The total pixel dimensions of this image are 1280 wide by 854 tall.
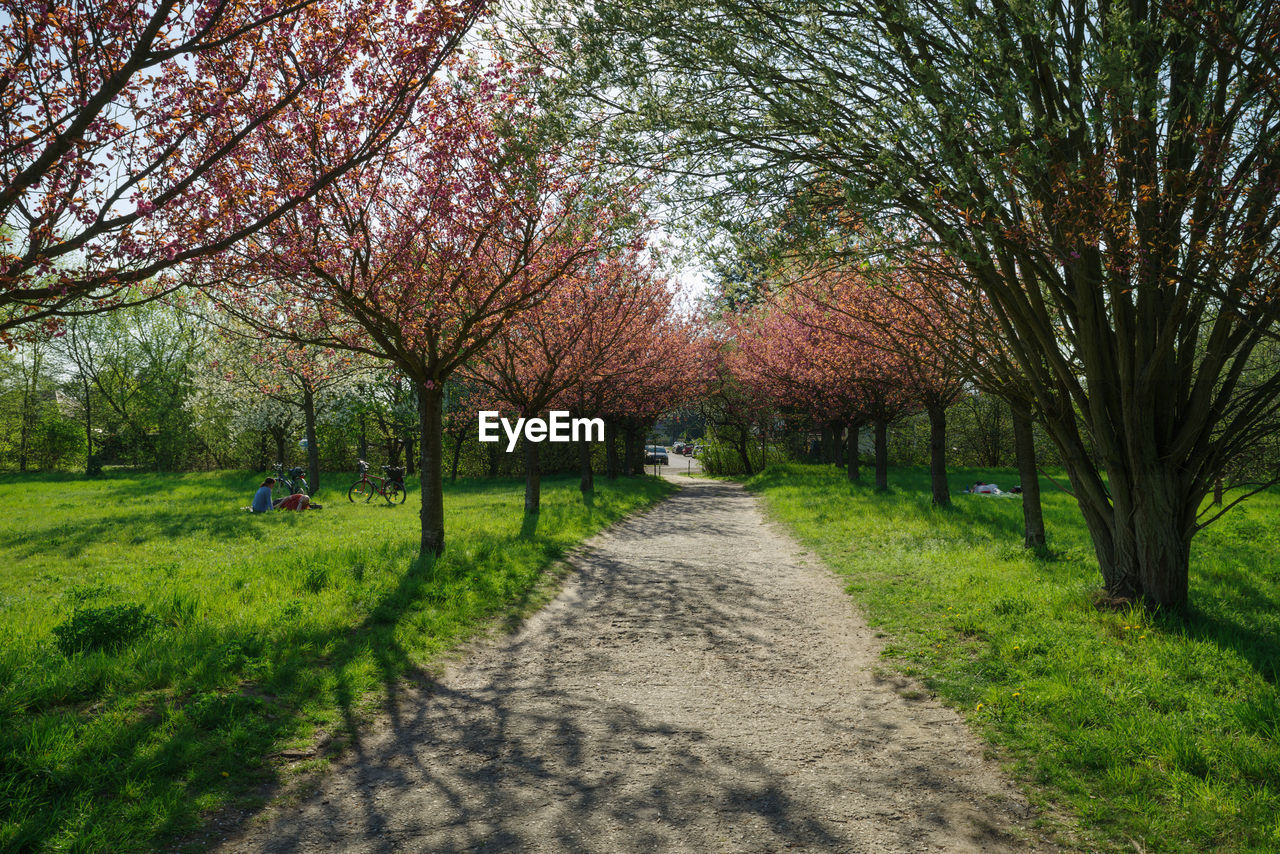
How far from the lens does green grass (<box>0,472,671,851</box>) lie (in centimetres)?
390

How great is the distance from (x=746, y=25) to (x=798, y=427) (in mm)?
31548

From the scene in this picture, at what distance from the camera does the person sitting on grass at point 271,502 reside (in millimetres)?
17875

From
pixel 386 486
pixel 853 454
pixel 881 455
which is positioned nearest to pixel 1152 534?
pixel 881 455

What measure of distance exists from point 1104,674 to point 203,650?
7534 mm

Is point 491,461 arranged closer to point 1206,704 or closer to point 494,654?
point 494,654

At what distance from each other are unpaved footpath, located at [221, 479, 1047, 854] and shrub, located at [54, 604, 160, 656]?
2.67 metres

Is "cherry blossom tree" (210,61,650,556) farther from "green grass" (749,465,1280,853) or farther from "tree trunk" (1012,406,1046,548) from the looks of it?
"tree trunk" (1012,406,1046,548)

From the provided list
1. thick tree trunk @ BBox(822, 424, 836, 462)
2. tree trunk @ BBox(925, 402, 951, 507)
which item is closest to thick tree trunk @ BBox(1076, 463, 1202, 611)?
tree trunk @ BBox(925, 402, 951, 507)

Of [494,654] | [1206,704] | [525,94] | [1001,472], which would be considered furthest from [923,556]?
[1001,472]

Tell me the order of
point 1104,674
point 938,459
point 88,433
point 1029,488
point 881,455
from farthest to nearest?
point 88,433
point 881,455
point 938,459
point 1029,488
point 1104,674

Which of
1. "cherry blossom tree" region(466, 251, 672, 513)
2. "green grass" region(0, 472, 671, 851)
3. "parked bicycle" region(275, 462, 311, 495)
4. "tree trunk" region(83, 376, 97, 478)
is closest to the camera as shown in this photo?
"green grass" region(0, 472, 671, 851)

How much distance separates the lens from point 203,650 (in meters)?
5.96

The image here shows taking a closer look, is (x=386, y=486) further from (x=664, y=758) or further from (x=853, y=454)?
(x=664, y=758)

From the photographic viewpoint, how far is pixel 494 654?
6891mm
